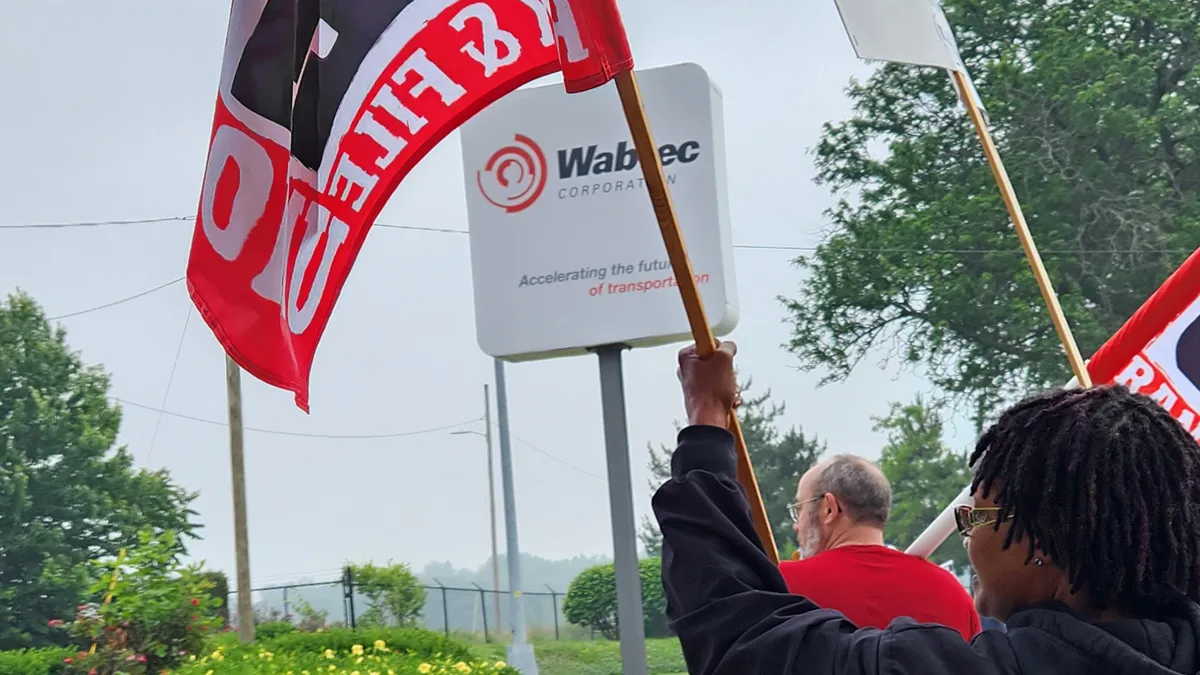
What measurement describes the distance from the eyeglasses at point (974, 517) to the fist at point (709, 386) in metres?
0.24

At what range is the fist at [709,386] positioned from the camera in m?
1.41

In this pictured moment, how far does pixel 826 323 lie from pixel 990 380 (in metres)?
2.26

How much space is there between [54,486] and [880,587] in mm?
10733

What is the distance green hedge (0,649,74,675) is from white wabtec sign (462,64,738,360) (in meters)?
5.79

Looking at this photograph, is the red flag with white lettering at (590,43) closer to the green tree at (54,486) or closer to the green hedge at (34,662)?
the green hedge at (34,662)

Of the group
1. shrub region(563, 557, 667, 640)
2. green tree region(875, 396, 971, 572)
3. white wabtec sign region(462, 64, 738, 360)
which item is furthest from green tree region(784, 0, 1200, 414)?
white wabtec sign region(462, 64, 738, 360)

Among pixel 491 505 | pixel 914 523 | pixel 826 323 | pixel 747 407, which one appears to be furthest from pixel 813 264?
pixel 491 505

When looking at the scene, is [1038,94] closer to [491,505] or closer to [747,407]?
[747,407]

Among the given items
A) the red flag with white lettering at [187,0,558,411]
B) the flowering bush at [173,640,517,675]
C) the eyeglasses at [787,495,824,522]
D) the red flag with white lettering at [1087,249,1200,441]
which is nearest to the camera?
the red flag with white lettering at [187,0,558,411]

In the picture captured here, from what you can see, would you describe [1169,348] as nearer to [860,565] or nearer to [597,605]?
[860,565]

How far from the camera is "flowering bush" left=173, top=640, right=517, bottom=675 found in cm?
635

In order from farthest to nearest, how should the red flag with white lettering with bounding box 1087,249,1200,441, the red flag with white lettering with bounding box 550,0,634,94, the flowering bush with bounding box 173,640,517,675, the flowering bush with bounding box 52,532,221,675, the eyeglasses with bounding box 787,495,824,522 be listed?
1. the flowering bush with bounding box 52,532,221,675
2. the flowering bush with bounding box 173,640,517,675
3. the red flag with white lettering with bounding box 1087,249,1200,441
4. the eyeglasses with bounding box 787,495,824,522
5. the red flag with white lettering with bounding box 550,0,634,94

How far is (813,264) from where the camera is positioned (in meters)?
19.7

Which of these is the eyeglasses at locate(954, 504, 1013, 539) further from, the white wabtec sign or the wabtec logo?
the wabtec logo
